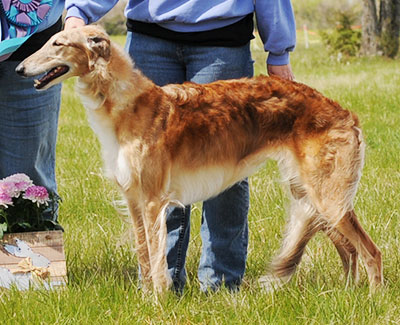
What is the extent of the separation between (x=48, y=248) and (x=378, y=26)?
19314 millimetres

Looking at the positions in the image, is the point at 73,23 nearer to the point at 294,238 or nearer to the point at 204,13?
the point at 204,13

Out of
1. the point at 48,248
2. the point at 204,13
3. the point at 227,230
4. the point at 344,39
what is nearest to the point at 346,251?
the point at 227,230

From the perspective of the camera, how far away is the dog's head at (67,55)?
3566 millimetres

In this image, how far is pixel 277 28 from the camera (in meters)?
4.13

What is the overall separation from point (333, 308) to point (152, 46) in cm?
171

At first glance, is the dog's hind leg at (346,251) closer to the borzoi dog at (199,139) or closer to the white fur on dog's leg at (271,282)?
the borzoi dog at (199,139)

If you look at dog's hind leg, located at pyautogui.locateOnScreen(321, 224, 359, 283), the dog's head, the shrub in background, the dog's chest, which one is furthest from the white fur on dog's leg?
the shrub in background

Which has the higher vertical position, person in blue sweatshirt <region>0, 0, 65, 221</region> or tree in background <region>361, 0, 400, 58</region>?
person in blue sweatshirt <region>0, 0, 65, 221</region>

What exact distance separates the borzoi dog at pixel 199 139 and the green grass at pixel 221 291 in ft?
0.68

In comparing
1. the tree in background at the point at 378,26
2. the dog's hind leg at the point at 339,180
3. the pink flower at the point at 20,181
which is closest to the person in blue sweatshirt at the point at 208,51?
the dog's hind leg at the point at 339,180

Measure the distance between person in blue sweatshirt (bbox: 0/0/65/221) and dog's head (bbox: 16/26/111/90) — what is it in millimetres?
477

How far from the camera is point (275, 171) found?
6945 millimetres

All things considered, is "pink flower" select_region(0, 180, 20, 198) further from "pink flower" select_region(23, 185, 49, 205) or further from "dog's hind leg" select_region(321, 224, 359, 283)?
"dog's hind leg" select_region(321, 224, 359, 283)

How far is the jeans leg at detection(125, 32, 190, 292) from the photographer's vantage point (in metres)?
4.10
